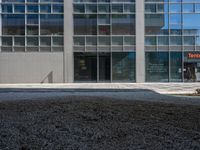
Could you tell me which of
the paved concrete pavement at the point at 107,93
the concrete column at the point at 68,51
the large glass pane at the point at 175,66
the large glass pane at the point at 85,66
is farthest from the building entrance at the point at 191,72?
the concrete column at the point at 68,51

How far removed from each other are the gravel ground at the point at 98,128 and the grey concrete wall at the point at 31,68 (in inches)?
644

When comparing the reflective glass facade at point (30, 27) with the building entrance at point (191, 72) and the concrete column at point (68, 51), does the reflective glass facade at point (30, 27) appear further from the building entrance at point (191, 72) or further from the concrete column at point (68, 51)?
the building entrance at point (191, 72)

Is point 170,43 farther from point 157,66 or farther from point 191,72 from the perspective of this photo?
point 191,72

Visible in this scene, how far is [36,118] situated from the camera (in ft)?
20.8

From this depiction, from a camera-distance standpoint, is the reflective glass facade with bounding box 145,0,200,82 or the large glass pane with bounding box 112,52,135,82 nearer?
the reflective glass facade with bounding box 145,0,200,82

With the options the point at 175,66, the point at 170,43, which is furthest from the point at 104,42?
the point at 175,66

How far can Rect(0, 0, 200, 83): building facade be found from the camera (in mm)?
24172

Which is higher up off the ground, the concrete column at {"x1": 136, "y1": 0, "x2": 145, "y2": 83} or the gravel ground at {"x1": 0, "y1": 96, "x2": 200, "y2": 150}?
the concrete column at {"x1": 136, "y1": 0, "x2": 145, "y2": 83}

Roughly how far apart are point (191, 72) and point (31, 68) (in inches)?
648

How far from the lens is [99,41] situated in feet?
80.1

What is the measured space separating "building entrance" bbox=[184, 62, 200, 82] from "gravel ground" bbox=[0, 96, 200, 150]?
1769cm

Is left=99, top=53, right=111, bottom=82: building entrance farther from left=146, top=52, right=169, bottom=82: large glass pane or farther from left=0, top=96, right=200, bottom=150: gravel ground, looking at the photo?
left=0, top=96, right=200, bottom=150: gravel ground

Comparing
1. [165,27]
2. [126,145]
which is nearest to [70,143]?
[126,145]

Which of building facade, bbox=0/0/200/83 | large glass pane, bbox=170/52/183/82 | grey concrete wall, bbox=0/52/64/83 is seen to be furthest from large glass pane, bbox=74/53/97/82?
large glass pane, bbox=170/52/183/82
